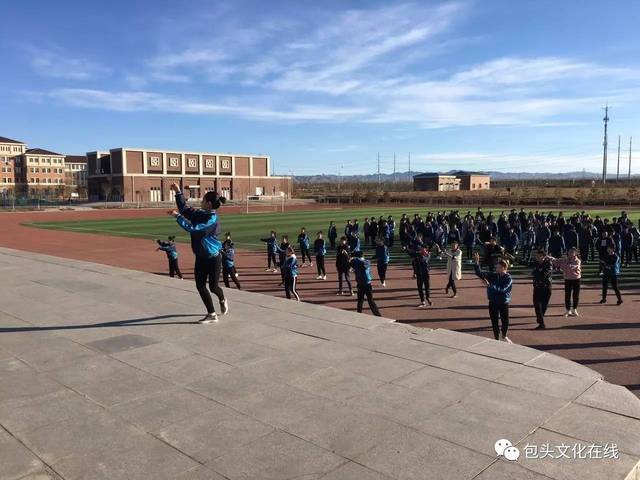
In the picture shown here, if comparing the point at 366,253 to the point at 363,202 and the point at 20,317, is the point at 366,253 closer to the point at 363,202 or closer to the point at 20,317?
the point at 20,317

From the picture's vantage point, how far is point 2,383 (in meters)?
5.19

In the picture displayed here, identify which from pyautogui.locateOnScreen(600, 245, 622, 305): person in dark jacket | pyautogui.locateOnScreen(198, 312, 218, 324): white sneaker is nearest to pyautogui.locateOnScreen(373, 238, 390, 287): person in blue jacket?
pyautogui.locateOnScreen(600, 245, 622, 305): person in dark jacket

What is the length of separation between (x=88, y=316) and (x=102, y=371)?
8.96ft

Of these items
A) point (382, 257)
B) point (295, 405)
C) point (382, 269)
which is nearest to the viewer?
point (295, 405)

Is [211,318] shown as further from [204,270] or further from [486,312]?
[486,312]

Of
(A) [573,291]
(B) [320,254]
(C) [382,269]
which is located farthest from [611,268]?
(B) [320,254]

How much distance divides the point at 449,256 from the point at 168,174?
8329 cm

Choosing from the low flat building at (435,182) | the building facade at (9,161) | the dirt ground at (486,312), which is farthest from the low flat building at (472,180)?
the dirt ground at (486,312)

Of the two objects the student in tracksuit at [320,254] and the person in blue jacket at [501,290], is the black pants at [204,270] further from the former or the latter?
the student in tracksuit at [320,254]

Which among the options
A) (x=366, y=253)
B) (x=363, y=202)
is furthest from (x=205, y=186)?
(x=366, y=253)

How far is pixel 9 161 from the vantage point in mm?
107562

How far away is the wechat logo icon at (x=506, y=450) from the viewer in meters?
→ 3.75

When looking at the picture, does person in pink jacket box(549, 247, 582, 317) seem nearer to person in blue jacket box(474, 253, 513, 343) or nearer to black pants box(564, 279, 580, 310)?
black pants box(564, 279, 580, 310)

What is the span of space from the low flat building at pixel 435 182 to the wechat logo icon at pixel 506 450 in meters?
124
